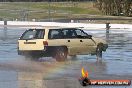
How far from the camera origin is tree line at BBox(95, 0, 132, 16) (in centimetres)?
9626

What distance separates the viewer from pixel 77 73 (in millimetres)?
16500

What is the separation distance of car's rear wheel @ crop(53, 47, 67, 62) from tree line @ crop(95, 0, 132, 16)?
74.8 m

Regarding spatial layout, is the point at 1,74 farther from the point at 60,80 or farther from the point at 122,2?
the point at 122,2

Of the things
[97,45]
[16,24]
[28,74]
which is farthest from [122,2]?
[28,74]

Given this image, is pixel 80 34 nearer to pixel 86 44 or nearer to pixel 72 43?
pixel 86 44

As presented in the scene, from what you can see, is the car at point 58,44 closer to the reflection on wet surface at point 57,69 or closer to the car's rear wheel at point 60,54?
the car's rear wheel at point 60,54

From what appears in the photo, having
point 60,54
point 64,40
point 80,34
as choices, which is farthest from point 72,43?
point 80,34

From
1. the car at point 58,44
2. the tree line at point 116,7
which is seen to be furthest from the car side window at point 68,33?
the tree line at point 116,7

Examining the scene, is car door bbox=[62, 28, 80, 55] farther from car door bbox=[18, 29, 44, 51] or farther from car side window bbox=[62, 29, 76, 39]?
car door bbox=[18, 29, 44, 51]

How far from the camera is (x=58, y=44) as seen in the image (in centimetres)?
2145

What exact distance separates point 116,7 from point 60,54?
3094 inches

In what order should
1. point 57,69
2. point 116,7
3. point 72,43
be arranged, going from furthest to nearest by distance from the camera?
point 116,7 < point 72,43 < point 57,69

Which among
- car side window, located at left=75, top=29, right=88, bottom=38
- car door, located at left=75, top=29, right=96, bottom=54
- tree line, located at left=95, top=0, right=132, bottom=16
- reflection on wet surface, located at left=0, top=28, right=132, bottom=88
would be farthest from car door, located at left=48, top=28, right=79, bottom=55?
tree line, located at left=95, top=0, right=132, bottom=16

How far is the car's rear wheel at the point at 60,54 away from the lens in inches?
839
